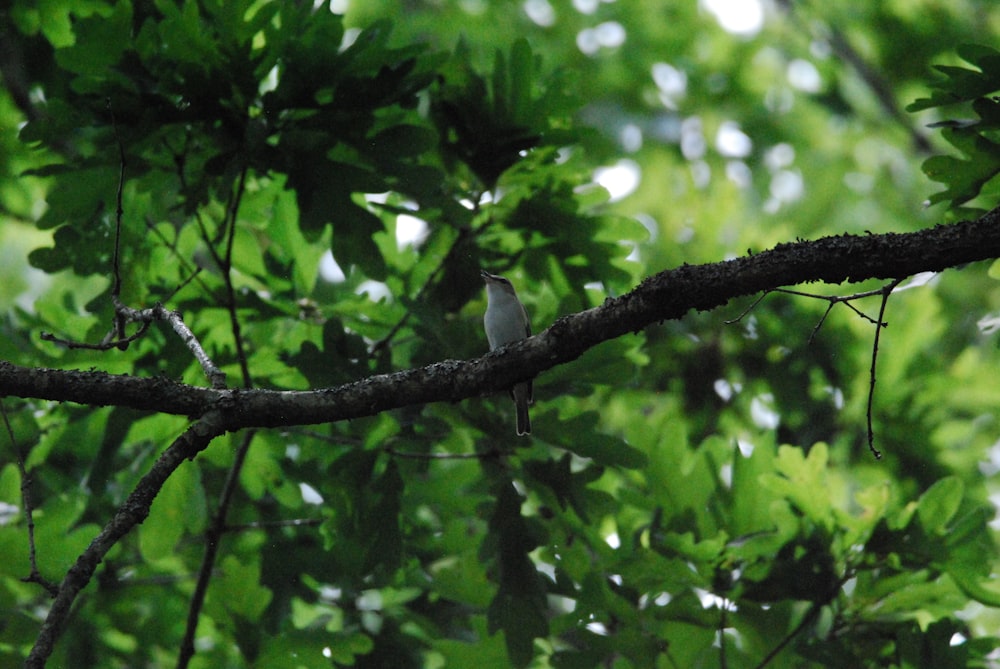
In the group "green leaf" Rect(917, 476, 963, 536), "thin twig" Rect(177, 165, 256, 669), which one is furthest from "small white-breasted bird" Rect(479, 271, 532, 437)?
"green leaf" Rect(917, 476, 963, 536)

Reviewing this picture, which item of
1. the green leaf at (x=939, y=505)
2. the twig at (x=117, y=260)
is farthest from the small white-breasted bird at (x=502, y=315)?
the green leaf at (x=939, y=505)

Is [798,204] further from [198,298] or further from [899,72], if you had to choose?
[198,298]

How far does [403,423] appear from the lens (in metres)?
4.32

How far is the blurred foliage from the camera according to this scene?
160 inches

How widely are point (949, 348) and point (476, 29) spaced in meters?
5.86

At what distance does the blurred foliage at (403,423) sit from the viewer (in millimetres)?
4070

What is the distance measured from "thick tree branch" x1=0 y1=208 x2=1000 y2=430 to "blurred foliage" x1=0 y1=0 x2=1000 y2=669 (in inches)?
31.6

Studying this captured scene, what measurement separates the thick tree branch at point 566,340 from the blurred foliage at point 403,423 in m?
0.80

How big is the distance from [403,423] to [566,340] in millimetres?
1450

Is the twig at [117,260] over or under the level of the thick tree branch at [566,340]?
over

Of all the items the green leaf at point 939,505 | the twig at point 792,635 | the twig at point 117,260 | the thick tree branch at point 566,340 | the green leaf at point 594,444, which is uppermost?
the twig at point 117,260

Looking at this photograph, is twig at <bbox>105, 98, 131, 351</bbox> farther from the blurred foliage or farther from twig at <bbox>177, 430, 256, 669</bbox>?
twig at <bbox>177, 430, 256, 669</bbox>

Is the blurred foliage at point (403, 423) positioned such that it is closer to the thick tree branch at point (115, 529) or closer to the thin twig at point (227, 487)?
the thin twig at point (227, 487)

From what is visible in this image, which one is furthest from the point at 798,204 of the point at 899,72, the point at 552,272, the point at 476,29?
the point at 552,272
